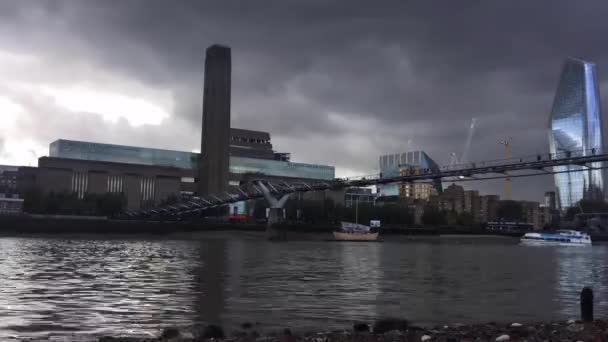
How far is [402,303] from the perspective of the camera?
31281 millimetres

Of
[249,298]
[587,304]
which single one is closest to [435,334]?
[587,304]

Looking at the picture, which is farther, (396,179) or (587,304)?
(396,179)

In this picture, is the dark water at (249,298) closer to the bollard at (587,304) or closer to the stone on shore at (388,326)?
the stone on shore at (388,326)

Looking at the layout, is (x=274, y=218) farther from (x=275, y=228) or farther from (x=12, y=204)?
(x=12, y=204)

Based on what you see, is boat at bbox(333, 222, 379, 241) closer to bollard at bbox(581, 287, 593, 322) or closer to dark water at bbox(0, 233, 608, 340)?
dark water at bbox(0, 233, 608, 340)

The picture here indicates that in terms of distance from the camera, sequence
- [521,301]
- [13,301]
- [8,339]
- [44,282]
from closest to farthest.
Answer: [8,339]
[13,301]
[521,301]
[44,282]

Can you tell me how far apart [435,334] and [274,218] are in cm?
14476

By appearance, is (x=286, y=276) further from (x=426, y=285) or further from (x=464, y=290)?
(x=464, y=290)

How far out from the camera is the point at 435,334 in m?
19.5

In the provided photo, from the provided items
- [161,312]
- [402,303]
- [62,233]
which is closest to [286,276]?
[402,303]

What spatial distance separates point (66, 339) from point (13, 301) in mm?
9773

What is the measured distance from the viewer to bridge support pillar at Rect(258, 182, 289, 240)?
160 metres

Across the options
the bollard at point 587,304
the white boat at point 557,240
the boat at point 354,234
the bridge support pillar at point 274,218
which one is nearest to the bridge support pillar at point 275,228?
the bridge support pillar at point 274,218

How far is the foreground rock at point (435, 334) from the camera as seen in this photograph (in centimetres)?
1791
